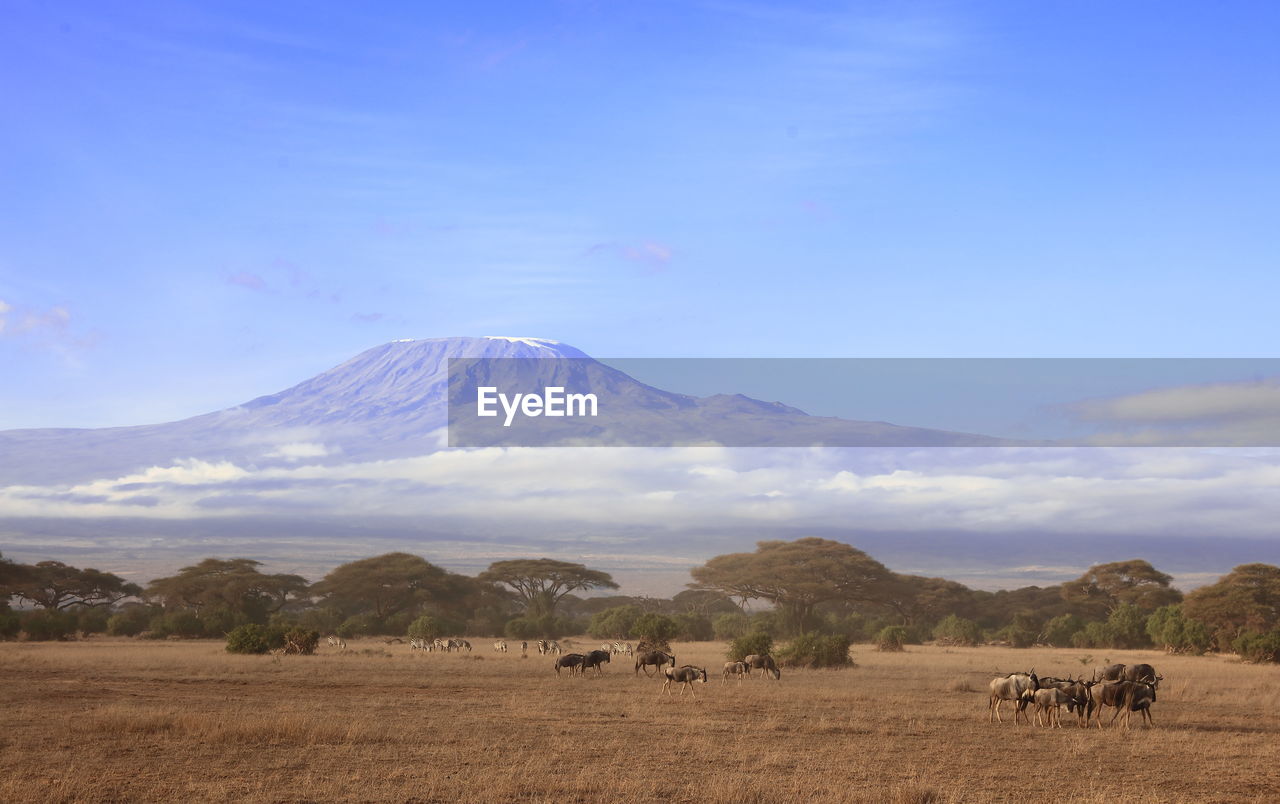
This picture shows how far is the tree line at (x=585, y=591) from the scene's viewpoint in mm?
52281

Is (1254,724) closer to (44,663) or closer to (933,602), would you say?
(44,663)

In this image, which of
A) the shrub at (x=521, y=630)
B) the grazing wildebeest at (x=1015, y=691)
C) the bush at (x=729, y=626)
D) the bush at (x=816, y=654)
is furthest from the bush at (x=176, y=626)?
the grazing wildebeest at (x=1015, y=691)

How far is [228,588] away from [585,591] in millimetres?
20910

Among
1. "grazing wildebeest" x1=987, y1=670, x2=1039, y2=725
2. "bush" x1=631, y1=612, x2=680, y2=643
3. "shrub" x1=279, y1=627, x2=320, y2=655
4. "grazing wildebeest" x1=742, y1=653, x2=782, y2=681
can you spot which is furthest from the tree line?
"grazing wildebeest" x1=987, y1=670, x2=1039, y2=725

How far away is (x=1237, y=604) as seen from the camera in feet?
147

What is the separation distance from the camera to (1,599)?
2228 inches

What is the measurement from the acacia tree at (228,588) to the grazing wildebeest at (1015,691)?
4703 cm

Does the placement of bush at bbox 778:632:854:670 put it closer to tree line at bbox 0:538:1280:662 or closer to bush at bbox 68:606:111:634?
tree line at bbox 0:538:1280:662

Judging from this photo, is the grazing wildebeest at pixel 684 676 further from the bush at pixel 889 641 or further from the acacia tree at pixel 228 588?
the acacia tree at pixel 228 588

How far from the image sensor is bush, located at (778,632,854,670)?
3189 cm

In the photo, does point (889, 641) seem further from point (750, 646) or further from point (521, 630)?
point (521, 630)

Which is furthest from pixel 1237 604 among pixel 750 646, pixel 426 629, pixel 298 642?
pixel 298 642

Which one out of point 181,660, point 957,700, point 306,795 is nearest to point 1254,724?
point 957,700

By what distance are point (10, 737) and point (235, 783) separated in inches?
188
